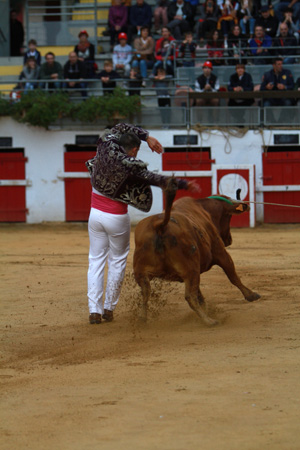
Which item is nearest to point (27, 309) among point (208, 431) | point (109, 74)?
point (208, 431)

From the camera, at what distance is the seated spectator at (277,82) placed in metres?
13.9

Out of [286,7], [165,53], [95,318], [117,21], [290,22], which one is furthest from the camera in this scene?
[117,21]

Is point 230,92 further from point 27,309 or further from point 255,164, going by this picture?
point 27,309

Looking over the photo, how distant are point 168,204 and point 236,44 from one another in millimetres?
10720

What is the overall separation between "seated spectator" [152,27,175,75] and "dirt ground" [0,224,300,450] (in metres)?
7.72

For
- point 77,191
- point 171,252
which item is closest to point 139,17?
point 77,191

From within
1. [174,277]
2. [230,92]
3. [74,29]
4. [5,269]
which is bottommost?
[5,269]

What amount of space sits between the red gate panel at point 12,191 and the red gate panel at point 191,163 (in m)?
2.94

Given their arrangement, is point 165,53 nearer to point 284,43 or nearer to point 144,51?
point 144,51

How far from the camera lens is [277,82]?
13984 millimetres

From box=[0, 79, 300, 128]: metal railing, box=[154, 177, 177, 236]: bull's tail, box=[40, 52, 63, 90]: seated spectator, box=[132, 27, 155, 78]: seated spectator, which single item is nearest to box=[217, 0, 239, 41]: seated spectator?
box=[132, 27, 155, 78]: seated spectator

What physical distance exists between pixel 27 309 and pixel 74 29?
12778mm

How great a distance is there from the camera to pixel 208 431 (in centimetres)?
335

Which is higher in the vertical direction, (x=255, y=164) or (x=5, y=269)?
(x=255, y=164)
